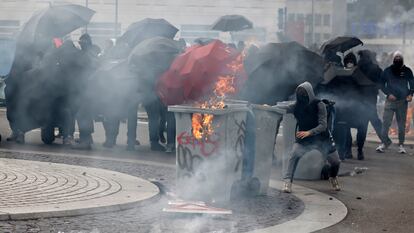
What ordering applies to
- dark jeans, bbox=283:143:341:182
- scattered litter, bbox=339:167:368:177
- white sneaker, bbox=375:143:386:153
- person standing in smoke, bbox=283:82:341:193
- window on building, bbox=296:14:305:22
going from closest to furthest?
window on building, bbox=296:14:305:22 < person standing in smoke, bbox=283:82:341:193 < dark jeans, bbox=283:143:341:182 < scattered litter, bbox=339:167:368:177 < white sneaker, bbox=375:143:386:153

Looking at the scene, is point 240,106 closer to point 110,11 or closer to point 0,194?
point 110,11

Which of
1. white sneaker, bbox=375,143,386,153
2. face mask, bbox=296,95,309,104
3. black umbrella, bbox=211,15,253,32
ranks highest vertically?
black umbrella, bbox=211,15,253,32

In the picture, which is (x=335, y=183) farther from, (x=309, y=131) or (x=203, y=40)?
(x=203, y=40)

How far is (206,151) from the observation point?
10.3 meters

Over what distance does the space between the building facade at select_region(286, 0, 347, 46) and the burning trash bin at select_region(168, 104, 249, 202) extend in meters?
1.21

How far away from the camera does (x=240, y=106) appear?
35.1ft

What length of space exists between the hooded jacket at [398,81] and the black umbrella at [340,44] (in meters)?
1.27

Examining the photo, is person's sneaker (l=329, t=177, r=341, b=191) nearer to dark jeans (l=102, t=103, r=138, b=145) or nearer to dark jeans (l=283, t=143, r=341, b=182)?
dark jeans (l=283, t=143, r=341, b=182)

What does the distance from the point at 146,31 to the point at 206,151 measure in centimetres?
606

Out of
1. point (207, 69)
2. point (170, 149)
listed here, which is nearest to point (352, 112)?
point (170, 149)

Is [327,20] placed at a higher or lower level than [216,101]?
higher

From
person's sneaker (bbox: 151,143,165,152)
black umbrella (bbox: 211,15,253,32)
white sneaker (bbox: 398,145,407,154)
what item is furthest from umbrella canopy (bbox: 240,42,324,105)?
white sneaker (bbox: 398,145,407,154)

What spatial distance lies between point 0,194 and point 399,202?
437 cm

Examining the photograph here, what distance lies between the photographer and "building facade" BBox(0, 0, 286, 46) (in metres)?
10.2
